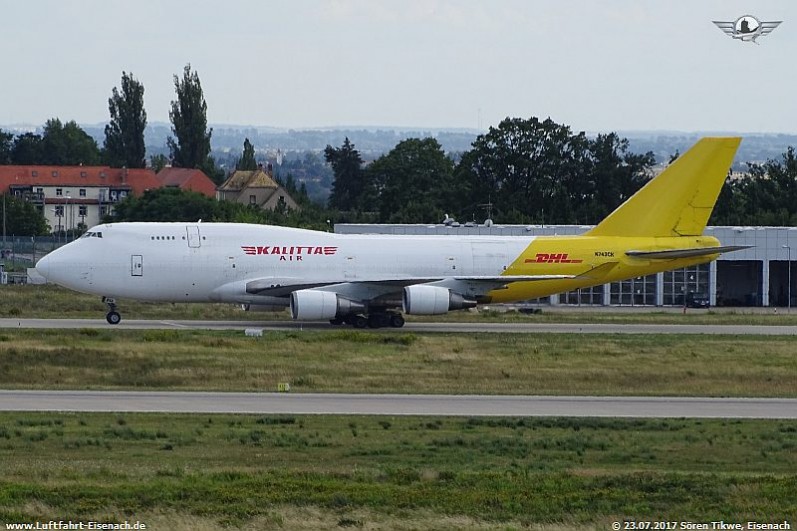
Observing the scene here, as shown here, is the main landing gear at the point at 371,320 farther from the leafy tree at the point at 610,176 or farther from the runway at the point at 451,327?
the leafy tree at the point at 610,176

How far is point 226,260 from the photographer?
5166cm

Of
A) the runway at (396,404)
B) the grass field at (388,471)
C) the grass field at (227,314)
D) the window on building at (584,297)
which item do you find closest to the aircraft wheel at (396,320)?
the grass field at (227,314)

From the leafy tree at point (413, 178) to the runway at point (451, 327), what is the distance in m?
55.9

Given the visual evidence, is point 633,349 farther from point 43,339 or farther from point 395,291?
point 43,339

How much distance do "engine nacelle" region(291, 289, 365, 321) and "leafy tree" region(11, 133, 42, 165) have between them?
5457 inches

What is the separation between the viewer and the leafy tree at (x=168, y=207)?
4045 inches

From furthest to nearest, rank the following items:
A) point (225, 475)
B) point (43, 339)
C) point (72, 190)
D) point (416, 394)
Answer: point (72, 190)
point (43, 339)
point (416, 394)
point (225, 475)

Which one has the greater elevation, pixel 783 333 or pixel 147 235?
pixel 147 235

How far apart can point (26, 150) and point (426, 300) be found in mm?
141957

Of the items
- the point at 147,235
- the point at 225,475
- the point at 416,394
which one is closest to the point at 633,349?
the point at 416,394

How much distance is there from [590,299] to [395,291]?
1135 inches

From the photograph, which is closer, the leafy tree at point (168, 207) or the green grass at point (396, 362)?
the green grass at point (396, 362)

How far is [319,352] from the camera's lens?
42969 millimetres

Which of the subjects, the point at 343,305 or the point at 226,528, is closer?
the point at 226,528
